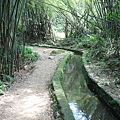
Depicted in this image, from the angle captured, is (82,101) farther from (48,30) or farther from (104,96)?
(48,30)

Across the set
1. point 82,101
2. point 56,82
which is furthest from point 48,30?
point 82,101

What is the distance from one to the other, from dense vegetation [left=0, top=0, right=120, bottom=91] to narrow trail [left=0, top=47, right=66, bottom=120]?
0.52 m

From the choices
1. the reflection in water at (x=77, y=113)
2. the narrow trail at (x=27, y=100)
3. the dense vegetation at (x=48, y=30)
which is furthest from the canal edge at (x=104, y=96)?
the narrow trail at (x=27, y=100)

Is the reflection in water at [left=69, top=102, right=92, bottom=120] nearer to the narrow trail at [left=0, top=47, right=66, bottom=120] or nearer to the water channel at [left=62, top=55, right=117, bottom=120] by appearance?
the water channel at [left=62, top=55, right=117, bottom=120]

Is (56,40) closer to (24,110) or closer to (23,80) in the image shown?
(23,80)

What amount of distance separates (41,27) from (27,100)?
10186 mm

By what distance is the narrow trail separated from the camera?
3367mm

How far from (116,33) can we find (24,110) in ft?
13.2

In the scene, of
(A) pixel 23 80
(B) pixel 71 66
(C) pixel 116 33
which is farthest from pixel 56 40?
(A) pixel 23 80

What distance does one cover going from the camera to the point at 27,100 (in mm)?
4000

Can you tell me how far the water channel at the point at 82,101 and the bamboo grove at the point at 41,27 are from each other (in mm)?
1262

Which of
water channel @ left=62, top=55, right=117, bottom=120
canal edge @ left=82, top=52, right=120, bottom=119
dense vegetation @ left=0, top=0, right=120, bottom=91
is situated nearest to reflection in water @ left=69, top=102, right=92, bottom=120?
water channel @ left=62, top=55, right=117, bottom=120

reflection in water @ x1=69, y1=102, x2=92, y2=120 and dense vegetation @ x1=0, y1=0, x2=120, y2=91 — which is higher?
dense vegetation @ x1=0, y1=0, x2=120, y2=91

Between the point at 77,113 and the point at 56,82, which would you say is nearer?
the point at 77,113
